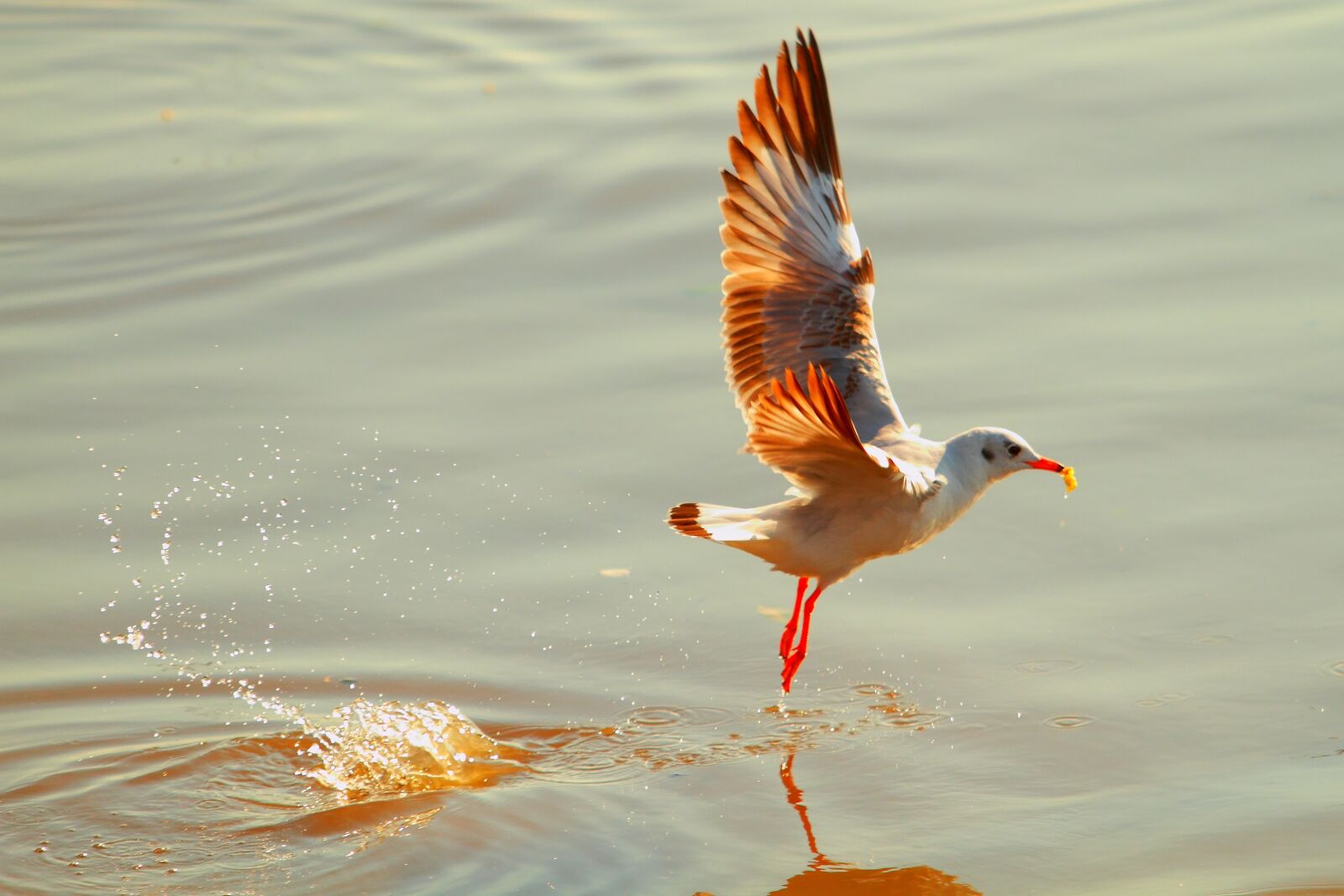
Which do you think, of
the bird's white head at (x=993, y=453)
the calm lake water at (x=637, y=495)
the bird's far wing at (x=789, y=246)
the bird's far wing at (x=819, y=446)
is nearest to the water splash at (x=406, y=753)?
the calm lake water at (x=637, y=495)

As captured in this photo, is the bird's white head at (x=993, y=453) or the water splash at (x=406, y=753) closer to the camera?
the water splash at (x=406, y=753)

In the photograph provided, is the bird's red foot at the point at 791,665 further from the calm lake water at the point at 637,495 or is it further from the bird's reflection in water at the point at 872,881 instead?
the bird's reflection in water at the point at 872,881

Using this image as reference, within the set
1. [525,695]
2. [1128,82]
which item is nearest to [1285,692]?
[525,695]

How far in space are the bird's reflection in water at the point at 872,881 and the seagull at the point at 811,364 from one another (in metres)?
0.95

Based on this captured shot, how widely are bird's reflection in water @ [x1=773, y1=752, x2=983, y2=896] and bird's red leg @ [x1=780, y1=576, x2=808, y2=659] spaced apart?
106 cm

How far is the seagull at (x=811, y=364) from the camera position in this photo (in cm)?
553

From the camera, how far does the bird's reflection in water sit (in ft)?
15.9

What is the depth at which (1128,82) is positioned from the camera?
424 inches

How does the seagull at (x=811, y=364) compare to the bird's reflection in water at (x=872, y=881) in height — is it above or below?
above

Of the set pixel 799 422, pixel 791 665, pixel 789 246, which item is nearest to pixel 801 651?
pixel 791 665

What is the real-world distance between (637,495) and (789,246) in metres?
1.19

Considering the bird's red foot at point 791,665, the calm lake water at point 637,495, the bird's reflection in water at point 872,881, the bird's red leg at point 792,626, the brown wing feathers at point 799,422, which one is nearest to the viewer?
the brown wing feathers at point 799,422

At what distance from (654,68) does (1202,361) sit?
509 centimetres

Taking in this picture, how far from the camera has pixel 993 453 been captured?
5.96 meters
